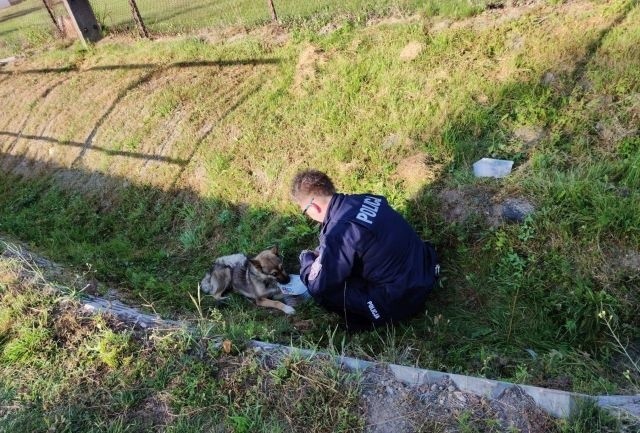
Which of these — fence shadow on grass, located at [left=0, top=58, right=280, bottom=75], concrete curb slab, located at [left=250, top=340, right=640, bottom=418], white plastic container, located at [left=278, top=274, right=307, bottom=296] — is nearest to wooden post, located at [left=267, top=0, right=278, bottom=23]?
fence shadow on grass, located at [left=0, top=58, right=280, bottom=75]

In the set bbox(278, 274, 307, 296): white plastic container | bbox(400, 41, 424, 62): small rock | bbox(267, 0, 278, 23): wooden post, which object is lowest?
bbox(278, 274, 307, 296): white plastic container

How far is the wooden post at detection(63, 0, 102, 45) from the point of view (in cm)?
949

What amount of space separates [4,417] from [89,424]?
55 centimetres

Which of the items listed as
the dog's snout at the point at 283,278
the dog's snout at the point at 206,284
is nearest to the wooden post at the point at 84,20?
the dog's snout at the point at 206,284

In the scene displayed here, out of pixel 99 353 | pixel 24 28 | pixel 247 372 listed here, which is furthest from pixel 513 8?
pixel 24 28

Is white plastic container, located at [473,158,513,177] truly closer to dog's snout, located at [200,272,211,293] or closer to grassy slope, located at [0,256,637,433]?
grassy slope, located at [0,256,637,433]

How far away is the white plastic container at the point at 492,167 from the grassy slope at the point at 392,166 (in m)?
0.14

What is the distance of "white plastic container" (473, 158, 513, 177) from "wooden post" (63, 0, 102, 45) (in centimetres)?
924

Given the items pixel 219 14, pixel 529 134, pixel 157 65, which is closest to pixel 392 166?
pixel 529 134

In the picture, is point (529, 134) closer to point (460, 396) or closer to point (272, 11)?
point (460, 396)

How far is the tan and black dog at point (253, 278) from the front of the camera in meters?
4.39

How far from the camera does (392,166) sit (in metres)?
5.01

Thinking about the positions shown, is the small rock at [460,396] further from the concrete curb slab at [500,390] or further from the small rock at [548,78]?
the small rock at [548,78]

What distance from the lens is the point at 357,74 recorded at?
6.15m
